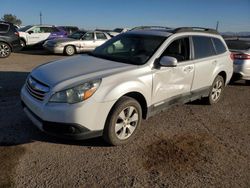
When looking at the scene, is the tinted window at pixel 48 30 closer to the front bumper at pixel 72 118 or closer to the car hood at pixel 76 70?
the car hood at pixel 76 70

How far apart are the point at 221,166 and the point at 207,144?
2.11 feet

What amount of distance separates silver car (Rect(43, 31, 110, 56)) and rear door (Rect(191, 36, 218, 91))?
10.4 meters

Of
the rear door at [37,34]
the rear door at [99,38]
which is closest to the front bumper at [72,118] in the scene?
the rear door at [99,38]

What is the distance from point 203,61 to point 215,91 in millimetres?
1129

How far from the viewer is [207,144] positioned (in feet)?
13.5

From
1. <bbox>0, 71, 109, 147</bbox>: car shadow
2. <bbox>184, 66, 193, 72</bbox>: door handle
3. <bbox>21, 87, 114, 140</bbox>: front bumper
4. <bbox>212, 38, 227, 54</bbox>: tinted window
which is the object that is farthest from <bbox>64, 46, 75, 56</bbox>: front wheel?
<bbox>21, 87, 114, 140</bbox>: front bumper

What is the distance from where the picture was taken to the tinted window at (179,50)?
4602 millimetres

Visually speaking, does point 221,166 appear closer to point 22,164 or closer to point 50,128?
point 50,128

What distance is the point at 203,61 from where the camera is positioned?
5262mm

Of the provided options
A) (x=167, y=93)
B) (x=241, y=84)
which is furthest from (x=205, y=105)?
(x=241, y=84)

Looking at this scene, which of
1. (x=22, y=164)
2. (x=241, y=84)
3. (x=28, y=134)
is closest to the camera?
(x=22, y=164)

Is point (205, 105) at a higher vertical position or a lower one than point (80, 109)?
lower

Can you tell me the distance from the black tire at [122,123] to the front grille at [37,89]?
91 centimetres

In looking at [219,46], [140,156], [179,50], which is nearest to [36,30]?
[219,46]
